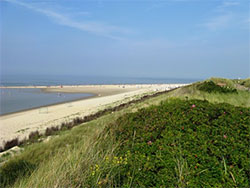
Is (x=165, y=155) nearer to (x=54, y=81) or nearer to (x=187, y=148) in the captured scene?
(x=187, y=148)

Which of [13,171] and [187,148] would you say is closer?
[187,148]

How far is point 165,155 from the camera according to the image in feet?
10.5

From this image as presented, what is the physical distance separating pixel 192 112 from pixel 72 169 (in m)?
2.74

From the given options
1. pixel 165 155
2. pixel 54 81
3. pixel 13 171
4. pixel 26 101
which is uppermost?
pixel 54 81

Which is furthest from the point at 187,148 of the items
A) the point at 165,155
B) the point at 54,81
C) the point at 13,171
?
the point at 54,81

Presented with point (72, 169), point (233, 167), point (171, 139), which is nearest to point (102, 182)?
point (72, 169)

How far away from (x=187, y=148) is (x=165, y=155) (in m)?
0.41

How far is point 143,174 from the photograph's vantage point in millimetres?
2928

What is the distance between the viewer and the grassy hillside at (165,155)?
9.20 ft

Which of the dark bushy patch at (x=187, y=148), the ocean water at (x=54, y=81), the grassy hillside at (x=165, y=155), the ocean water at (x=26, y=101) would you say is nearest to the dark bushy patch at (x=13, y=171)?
the grassy hillside at (x=165, y=155)

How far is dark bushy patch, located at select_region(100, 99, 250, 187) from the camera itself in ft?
9.14

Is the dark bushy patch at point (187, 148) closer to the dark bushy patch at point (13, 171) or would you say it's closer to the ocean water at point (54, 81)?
the dark bushy patch at point (13, 171)

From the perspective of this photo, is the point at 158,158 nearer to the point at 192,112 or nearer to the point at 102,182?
the point at 102,182

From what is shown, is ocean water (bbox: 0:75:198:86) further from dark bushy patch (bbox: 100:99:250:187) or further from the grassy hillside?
dark bushy patch (bbox: 100:99:250:187)
